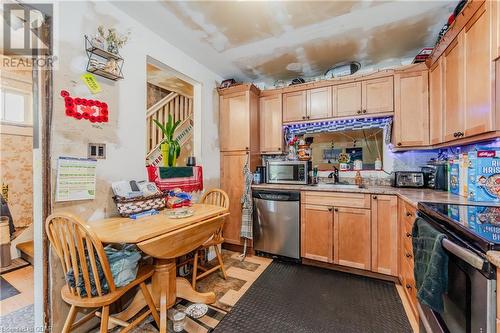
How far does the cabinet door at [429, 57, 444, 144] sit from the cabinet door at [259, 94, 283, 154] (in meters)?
1.66

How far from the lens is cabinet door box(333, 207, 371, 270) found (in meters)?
2.31

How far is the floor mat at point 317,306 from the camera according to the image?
5.37 feet

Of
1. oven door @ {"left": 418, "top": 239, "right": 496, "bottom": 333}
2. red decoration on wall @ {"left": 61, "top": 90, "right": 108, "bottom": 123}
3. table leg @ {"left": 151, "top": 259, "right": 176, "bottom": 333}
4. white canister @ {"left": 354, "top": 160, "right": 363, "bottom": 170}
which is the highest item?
red decoration on wall @ {"left": 61, "top": 90, "right": 108, "bottom": 123}

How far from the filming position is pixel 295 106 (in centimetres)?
300

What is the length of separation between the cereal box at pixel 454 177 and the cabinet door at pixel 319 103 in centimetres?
133

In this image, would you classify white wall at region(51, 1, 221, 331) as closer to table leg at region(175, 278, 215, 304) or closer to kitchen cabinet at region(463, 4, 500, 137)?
table leg at region(175, 278, 215, 304)

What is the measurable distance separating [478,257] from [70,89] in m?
2.39

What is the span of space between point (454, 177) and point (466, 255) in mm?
1535

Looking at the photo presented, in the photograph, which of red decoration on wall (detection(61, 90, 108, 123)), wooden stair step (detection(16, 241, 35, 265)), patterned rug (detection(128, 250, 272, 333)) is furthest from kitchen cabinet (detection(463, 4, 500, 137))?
wooden stair step (detection(16, 241, 35, 265))

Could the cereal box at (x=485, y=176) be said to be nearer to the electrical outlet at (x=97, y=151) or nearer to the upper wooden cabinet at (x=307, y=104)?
the upper wooden cabinet at (x=307, y=104)

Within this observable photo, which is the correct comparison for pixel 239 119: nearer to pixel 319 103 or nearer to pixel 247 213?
pixel 319 103

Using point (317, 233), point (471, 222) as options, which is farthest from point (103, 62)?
point (317, 233)

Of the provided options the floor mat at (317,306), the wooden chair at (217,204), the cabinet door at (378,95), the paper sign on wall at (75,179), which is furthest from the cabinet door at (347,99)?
the paper sign on wall at (75,179)

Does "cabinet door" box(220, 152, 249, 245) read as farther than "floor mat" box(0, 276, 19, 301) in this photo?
Yes
